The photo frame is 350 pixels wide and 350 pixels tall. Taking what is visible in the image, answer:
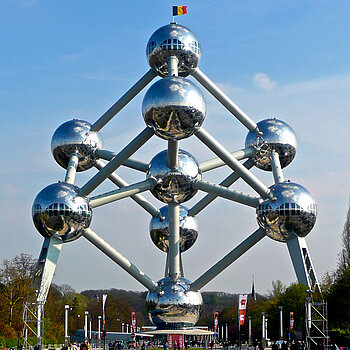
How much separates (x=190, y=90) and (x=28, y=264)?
29225 mm

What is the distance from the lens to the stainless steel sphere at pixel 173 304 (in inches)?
918

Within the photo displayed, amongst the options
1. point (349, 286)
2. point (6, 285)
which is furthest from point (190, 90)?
point (6, 285)

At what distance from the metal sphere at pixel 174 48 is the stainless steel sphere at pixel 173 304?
7518 mm

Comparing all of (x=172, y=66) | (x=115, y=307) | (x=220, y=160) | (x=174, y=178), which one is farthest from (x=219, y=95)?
(x=115, y=307)

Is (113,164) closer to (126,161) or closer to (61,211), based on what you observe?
(61,211)

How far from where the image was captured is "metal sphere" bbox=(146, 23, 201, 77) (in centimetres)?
2304

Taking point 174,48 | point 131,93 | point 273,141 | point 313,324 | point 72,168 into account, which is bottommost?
point 313,324

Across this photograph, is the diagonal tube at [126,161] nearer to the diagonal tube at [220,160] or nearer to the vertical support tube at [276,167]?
the diagonal tube at [220,160]

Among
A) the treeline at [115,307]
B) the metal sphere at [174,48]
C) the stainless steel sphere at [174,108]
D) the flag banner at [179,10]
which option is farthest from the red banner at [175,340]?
the flag banner at [179,10]

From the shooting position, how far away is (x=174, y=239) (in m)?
24.2

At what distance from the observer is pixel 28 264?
46.2 m

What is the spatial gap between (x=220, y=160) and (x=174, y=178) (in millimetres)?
3382

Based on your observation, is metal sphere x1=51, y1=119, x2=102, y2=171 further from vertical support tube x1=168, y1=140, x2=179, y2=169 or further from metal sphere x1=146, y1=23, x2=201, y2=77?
vertical support tube x1=168, y1=140, x2=179, y2=169

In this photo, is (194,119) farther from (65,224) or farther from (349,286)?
(349,286)
